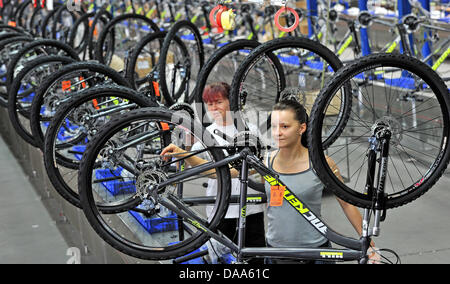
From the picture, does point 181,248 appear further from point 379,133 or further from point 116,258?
point 116,258

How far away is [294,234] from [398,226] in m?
2.10

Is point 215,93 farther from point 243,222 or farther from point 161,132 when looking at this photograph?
point 243,222

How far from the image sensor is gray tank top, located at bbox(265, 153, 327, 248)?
9.62 ft

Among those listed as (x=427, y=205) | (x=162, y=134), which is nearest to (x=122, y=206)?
(x=162, y=134)

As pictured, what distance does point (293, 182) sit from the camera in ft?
9.61

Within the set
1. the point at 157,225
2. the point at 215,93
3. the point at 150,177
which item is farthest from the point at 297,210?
the point at 157,225

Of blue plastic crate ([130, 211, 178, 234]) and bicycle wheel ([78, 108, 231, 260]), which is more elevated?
bicycle wheel ([78, 108, 231, 260])

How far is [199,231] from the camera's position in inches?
117

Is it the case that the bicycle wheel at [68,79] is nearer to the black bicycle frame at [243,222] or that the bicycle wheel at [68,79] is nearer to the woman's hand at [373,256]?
the black bicycle frame at [243,222]

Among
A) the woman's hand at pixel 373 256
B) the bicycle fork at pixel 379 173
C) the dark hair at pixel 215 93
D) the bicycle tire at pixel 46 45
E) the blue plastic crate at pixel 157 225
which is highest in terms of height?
the bicycle tire at pixel 46 45

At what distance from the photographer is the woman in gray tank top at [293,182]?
9.41 ft

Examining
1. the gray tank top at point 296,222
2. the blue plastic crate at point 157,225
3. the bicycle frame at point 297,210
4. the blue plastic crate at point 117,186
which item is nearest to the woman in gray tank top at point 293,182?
the gray tank top at point 296,222

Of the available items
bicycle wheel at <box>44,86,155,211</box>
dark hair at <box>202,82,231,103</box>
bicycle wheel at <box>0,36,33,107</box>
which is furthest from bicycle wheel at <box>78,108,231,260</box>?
bicycle wheel at <box>0,36,33,107</box>

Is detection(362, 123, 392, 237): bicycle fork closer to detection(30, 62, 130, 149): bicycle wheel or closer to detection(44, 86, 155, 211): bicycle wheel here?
detection(44, 86, 155, 211): bicycle wheel
